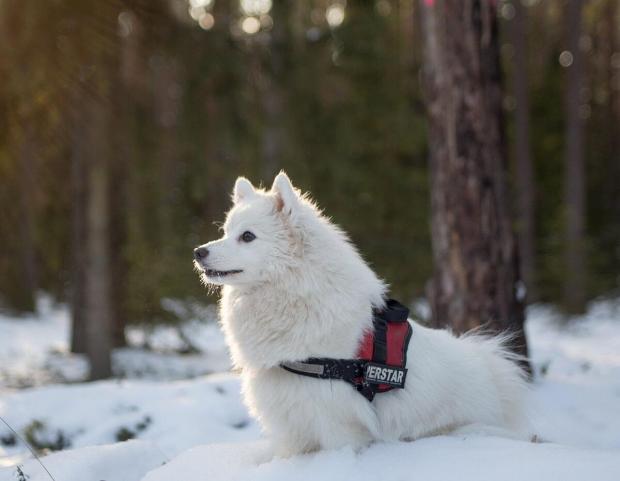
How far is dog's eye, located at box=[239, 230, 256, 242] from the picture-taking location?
3740 mm

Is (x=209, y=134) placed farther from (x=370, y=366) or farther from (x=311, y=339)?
(x=370, y=366)

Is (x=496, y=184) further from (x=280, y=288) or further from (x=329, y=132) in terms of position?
(x=329, y=132)

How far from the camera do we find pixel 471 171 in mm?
5617

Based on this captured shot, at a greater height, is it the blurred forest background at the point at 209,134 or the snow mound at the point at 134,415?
the blurred forest background at the point at 209,134

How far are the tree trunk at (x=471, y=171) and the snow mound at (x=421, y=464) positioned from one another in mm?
2359

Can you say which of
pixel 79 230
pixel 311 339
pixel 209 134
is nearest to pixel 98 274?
pixel 79 230

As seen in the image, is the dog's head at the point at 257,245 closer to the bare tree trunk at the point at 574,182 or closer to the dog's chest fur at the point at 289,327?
the dog's chest fur at the point at 289,327

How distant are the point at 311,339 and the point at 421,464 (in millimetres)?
829

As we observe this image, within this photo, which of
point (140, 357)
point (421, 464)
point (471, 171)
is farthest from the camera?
point (140, 357)

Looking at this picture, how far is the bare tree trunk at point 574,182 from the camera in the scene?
15.1m

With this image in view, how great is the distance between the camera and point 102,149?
374 inches

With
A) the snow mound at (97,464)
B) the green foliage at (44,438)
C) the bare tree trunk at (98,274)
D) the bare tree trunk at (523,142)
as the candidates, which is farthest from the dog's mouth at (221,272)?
the bare tree trunk at (523,142)

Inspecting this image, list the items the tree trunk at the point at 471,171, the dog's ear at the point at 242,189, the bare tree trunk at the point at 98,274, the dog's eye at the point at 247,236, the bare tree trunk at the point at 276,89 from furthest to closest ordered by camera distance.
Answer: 1. the bare tree trunk at the point at 276,89
2. the bare tree trunk at the point at 98,274
3. the tree trunk at the point at 471,171
4. the dog's ear at the point at 242,189
5. the dog's eye at the point at 247,236

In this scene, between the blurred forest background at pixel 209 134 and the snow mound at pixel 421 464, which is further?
the blurred forest background at pixel 209 134
